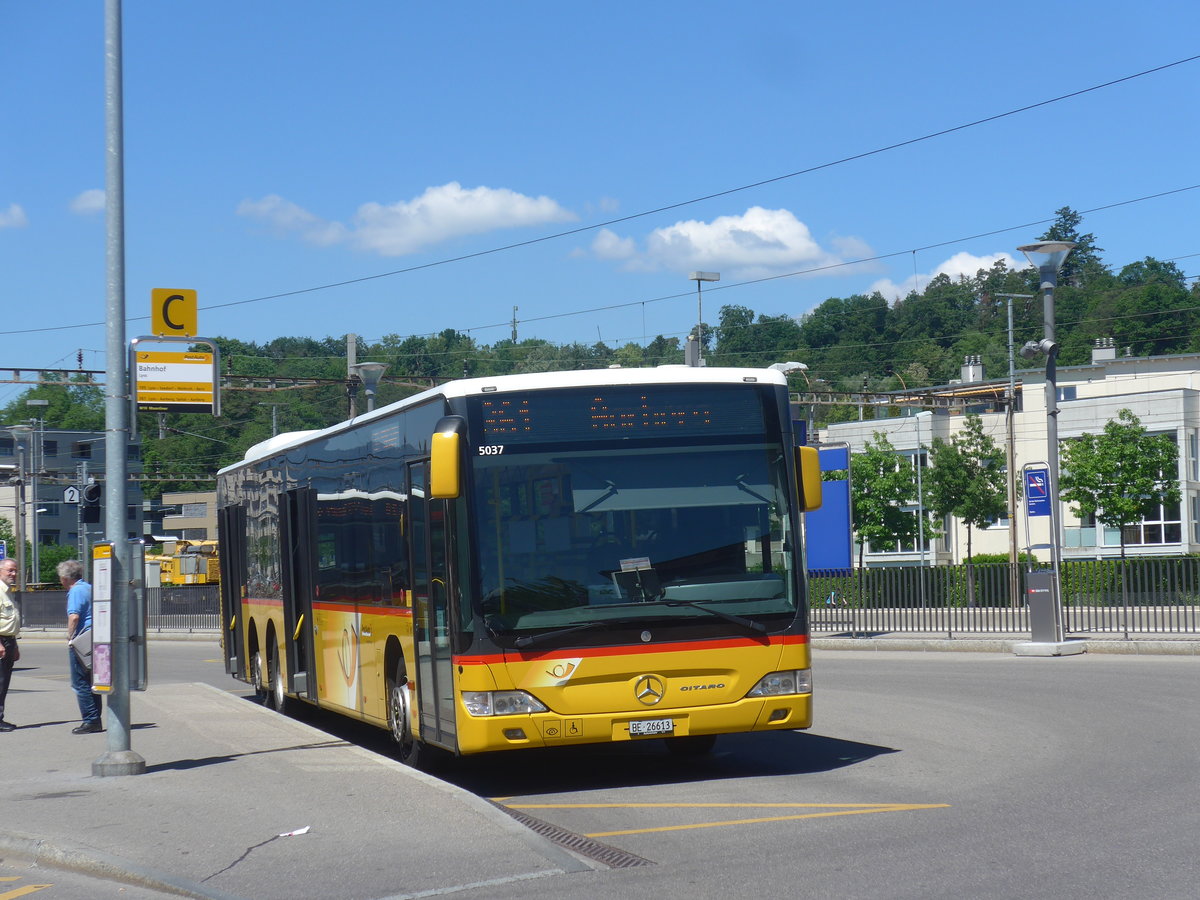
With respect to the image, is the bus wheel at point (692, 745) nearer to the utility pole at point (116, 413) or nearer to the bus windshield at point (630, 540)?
the bus windshield at point (630, 540)

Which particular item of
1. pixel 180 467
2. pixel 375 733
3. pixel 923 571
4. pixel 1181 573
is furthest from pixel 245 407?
pixel 375 733

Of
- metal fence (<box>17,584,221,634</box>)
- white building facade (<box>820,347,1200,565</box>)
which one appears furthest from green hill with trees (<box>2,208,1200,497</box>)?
metal fence (<box>17,584,221,634</box>)

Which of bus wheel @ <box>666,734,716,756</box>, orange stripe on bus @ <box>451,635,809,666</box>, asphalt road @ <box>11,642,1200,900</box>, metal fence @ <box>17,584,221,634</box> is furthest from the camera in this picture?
metal fence @ <box>17,584,221,634</box>

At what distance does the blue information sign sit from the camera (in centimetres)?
2439

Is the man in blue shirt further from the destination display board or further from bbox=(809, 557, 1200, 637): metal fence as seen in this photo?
bbox=(809, 557, 1200, 637): metal fence

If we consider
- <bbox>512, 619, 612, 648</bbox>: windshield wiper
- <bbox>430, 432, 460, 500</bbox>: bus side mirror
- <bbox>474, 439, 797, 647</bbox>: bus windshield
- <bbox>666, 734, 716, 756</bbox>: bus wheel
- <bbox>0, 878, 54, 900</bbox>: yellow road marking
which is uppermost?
<bbox>430, 432, 460, 500</bbox>: bus side mirror

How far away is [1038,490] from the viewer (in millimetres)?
24516

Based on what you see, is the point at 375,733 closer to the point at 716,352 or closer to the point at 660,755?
the point at 660,755

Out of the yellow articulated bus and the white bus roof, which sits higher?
the white bus roof

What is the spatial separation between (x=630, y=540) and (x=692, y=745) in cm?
285

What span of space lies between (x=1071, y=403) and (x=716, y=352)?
161 feet

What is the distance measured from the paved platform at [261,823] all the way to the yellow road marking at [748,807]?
2.55ft

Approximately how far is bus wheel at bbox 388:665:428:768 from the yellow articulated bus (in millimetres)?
324

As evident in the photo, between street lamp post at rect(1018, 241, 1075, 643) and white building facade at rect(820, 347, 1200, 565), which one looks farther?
white building facade at rect(820, 347, 1200, 565)
